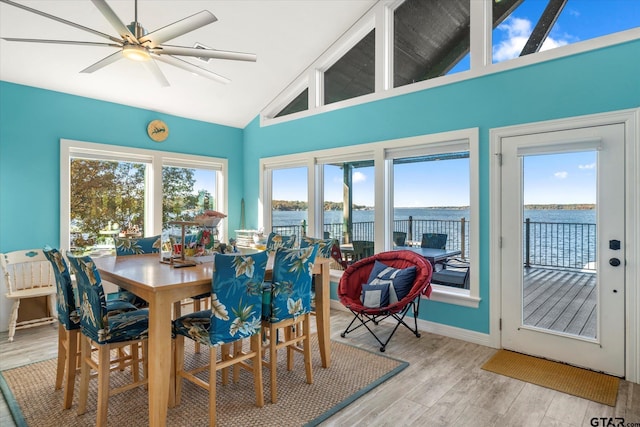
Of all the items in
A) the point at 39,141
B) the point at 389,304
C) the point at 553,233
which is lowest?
the point at 389,304

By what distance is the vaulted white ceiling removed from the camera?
3.40 meters

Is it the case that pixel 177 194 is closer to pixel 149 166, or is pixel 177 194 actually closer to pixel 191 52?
pixel 149 166

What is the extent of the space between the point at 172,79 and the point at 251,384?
3.67 meters

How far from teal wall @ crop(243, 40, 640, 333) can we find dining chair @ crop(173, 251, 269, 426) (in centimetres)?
224

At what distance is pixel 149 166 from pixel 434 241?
386 cm

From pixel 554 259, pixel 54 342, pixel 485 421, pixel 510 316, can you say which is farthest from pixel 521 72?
pixel 54 342

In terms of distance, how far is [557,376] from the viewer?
2928 mm

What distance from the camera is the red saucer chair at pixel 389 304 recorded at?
3.37 metres

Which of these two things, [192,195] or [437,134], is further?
[192,195]

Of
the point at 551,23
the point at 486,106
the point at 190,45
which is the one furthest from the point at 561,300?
the point at 190,45

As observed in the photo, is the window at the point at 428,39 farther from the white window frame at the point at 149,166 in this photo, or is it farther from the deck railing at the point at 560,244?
the white window frame at the point at 149,166

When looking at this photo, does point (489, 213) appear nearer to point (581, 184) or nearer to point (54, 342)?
point (581, 184)

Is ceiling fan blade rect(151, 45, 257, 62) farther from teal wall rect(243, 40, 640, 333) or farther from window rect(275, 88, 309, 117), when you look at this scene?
window rect(275, 88, 309, 117)

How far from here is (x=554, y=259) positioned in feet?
10.8
